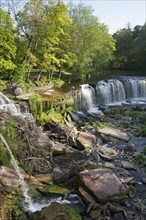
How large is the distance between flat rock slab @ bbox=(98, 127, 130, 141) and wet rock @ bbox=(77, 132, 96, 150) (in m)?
1.49

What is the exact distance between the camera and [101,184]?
6867 mm

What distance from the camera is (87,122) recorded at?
14477 mm

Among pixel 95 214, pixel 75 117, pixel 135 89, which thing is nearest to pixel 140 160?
pixel 95 214

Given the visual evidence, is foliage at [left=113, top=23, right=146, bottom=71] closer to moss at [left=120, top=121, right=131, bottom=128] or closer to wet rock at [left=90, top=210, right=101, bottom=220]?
moss at [left=120, top=121, right=131, bottom=128]

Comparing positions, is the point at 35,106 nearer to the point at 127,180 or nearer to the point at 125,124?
the point at 125,124

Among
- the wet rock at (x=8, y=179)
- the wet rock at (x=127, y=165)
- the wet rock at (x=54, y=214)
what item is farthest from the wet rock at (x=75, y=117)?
the wet rock at (x=54, y=214)

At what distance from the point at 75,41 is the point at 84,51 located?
6.36 ft

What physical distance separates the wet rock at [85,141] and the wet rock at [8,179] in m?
3.73

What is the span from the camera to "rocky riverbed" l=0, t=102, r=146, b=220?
6281 millimetres

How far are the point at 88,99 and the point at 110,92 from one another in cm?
355

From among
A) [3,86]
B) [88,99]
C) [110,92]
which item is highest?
[3,86]

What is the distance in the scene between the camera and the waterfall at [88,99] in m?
18.4

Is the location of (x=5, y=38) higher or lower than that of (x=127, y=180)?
higher

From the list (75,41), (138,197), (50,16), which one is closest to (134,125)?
(138,197)
